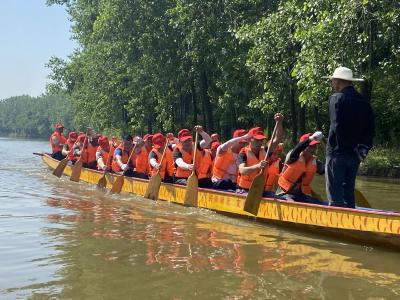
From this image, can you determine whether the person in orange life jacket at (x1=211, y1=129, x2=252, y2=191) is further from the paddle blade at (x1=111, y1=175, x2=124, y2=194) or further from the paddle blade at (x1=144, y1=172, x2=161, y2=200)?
the paddle blade at (x1=111, y1=175, x2=124, y2=194)

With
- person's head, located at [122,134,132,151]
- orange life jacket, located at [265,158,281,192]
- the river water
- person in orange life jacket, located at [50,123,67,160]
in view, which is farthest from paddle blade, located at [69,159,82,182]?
orange life jacket, located at [265,158,281,192]

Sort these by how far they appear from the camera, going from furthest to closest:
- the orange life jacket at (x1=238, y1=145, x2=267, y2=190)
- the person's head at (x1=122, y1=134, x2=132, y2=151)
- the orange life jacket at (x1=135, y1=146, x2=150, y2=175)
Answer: the person's head at (x1=122, y1=134, x2=132, y2=151) → the orange life jacket at (x1=135, y1=146, x2=150, y2=175) → the orange life jacket at (x1=238, y1=145, x2=267, y2=190)

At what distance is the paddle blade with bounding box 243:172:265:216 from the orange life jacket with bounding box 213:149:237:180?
5.38 feet

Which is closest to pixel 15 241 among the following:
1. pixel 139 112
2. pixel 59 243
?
pixel 59 243

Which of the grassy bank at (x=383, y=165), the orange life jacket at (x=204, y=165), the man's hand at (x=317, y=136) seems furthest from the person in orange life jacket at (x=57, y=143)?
the man's hand at (x=317, y=136)

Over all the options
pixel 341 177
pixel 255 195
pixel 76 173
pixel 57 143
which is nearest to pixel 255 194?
pixel 255 195

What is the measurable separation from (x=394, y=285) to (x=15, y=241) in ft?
16.5

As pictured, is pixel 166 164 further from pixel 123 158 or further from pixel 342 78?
pixel 342 78

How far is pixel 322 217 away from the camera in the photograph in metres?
7.32

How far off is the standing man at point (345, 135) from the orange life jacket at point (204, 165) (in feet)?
12.1

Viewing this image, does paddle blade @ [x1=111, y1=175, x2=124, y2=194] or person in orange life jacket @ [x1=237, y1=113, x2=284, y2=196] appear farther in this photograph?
paddle blade @ [x1=111, y1=175, x2=124, y2=194]

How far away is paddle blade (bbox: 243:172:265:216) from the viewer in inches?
322

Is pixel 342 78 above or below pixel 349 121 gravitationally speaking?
above

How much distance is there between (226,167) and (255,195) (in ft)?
5.79
